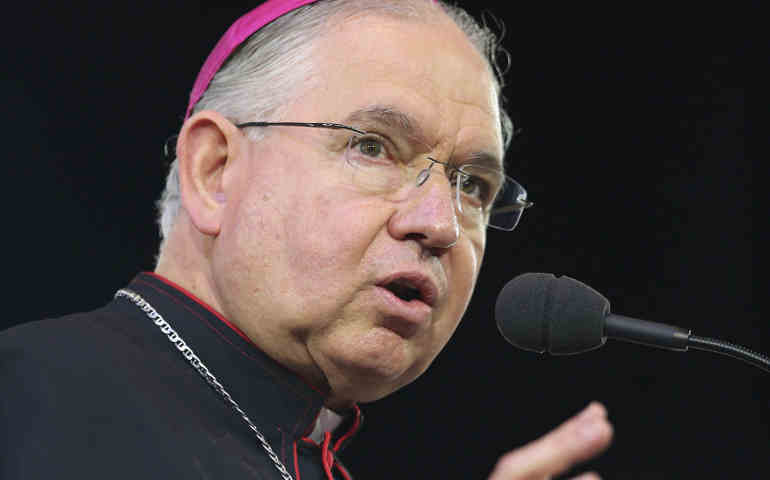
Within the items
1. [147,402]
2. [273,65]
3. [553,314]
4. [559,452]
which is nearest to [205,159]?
[273,65]

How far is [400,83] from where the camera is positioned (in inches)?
76.6

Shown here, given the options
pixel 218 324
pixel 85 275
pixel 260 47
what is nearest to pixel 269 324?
pixel 218 324

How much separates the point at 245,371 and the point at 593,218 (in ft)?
8.56

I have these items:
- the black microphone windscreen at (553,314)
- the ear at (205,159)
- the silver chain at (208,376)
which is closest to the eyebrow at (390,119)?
the ear at (205,159)

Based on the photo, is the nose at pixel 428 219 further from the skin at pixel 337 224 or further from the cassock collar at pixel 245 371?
the cassock collar at pixel 245 371

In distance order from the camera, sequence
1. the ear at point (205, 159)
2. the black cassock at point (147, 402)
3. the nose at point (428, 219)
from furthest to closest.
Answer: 1. the ear at point (205, 159)
2. the nose at point (428, 219)
3. the black cassock at point (147, 402)

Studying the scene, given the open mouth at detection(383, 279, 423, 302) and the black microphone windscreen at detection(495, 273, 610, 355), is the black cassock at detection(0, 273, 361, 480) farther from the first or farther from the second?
the black microphone windscreen at detection(495, 273, 610, 355)

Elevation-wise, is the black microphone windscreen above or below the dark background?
above

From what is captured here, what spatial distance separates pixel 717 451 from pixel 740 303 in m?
0.69

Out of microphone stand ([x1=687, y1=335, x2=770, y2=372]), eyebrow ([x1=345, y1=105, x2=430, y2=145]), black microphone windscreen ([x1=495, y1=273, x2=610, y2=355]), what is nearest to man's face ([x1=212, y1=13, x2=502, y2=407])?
eyebrow ([x1=345, y1=105, x2=430, y2=145])

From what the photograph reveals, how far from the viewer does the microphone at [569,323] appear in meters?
1.47

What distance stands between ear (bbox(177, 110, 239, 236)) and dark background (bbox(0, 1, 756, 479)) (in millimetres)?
1516

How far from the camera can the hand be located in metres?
1.12

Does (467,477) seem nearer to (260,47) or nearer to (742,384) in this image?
(742,384)
